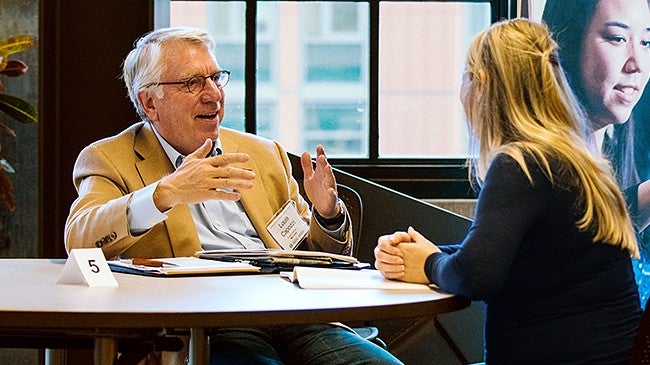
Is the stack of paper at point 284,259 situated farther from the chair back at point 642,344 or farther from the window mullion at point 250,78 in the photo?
the window mullion at point 250,78

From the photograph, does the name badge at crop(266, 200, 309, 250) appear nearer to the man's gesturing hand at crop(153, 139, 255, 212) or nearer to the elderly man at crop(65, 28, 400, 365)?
the elderly man at crop(65, 28, 400, 365)

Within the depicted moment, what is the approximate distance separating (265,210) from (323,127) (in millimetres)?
3307

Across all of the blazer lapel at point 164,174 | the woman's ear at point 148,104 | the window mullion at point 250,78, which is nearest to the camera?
the blazer lapel at point 164,174

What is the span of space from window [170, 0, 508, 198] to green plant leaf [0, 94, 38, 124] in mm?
2004

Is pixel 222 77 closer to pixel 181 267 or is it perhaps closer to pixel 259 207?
pixel 259 207

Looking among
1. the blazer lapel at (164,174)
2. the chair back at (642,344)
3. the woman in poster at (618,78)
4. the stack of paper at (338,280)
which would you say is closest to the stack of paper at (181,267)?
the stack of paper at (338,280)

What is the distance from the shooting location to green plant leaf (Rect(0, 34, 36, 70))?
4.32 meters

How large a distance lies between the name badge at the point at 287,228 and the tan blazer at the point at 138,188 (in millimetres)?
23

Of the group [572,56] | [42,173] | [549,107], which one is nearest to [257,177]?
[549,107]

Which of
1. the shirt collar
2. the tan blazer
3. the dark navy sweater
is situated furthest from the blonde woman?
the shirt collar

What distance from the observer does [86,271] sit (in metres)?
2.26

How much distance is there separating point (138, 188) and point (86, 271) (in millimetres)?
710

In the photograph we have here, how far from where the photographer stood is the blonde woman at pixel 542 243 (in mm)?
2092

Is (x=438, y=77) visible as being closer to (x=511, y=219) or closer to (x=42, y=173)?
(x=42, y=173)
